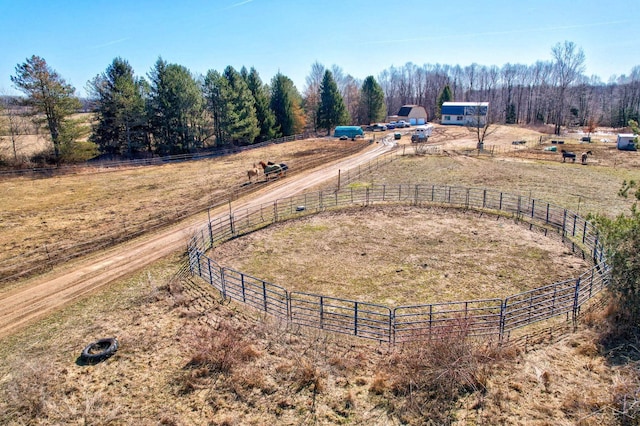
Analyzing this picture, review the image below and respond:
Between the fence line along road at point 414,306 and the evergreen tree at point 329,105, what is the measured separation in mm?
44177

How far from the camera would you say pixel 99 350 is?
12.7m

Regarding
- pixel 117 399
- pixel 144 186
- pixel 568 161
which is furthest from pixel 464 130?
pixel 117 399

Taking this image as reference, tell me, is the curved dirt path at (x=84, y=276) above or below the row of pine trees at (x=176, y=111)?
below

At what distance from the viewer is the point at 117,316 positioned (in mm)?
14961

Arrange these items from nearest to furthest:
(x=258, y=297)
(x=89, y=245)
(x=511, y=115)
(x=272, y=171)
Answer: (x=258, y=297) → (x=89, y=245) → (x=272, y=171) → (x=511, y=115)

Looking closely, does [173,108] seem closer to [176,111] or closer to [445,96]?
[176,111]

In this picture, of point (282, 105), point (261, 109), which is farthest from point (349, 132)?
point (261, 109)

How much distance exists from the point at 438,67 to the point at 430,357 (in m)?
160

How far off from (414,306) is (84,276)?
1610cm

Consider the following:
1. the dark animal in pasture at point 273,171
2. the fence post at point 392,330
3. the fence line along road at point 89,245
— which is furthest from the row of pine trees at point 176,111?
the fence post at point 392,330

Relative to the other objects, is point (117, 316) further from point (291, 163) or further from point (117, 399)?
point (291, 163)

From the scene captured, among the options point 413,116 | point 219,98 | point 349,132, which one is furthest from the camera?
point 413,116

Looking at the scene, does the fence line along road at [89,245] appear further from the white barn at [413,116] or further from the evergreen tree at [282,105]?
the white barn at [413,116]

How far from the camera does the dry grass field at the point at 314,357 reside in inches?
388
